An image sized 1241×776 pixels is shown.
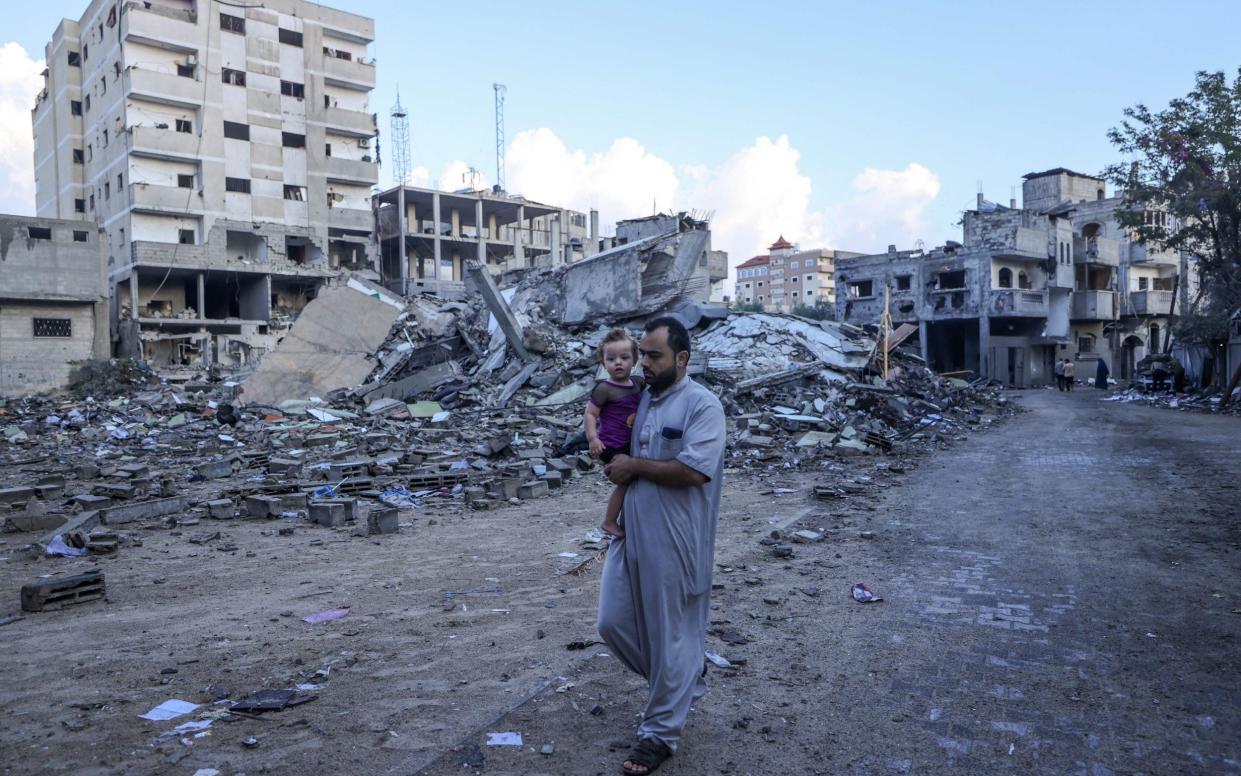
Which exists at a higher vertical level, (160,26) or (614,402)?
(160,26)

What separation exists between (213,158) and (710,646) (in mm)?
39370

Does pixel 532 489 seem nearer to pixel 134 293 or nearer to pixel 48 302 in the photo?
pixel 48 302

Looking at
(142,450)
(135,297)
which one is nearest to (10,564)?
(142,450)

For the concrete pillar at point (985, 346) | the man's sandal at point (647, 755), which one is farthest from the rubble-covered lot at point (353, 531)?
the concrete pillar at point (985, 346)

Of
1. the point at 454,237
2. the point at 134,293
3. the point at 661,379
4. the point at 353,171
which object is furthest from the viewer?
the point at 454,237

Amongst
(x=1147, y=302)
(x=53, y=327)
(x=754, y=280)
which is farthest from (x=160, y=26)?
(x=754, y=280)

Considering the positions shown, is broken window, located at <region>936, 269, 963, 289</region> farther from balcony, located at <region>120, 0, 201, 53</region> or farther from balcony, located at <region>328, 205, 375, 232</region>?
balcony, located at <region>120, 0, 201, 53</region>

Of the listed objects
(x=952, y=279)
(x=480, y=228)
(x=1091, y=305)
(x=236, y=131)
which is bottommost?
(x=1091, y=305)

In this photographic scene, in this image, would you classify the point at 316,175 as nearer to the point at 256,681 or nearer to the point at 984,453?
the point at 984,453

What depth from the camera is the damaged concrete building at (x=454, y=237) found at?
44.6 metres

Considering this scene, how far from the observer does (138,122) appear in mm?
35594

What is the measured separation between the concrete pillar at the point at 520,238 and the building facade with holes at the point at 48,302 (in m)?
21.5

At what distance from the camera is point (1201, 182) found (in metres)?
20.7

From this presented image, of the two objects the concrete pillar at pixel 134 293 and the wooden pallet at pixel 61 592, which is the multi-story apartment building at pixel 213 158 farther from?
the wooden pallet at pixel 61 592
